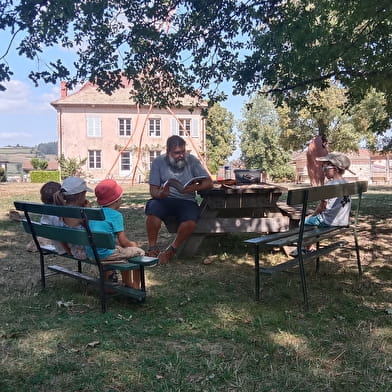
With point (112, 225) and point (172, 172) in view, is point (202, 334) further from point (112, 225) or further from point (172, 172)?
point (172, 172)

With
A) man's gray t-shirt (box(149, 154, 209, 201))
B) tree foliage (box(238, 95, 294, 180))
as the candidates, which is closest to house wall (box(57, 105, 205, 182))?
tree foliage (box(238, 95, 294, 180))

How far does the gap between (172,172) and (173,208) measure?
470mm

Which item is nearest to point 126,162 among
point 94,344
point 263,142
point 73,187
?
point 263,142

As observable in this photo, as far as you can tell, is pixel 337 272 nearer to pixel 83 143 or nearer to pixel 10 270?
pixel 10 270

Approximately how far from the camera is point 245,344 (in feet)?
9.01

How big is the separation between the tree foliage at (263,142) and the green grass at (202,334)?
40.3m

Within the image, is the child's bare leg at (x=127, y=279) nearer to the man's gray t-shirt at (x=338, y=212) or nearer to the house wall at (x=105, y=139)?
the man's gray t-shirt at (x=338, y=212)

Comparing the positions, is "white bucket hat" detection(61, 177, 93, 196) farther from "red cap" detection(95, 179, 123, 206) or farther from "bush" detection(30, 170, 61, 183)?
"bush" detection(30, 170, 61, 183)

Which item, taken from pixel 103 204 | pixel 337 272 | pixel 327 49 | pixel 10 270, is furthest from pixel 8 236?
pixel 327 49

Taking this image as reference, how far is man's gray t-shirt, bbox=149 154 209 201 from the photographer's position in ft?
16.9

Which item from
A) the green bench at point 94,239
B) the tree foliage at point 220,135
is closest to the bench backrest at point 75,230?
the green bench at point 94,239

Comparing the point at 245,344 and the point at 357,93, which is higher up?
the point at 357,93

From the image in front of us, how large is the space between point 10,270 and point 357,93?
6692 mm

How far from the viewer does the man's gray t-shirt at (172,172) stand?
5.16m
